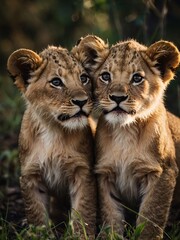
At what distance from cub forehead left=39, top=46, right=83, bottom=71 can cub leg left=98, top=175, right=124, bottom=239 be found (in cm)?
101

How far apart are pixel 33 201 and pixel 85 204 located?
476 millimetres

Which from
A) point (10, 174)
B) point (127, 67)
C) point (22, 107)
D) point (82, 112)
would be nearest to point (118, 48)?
point (127, 67)

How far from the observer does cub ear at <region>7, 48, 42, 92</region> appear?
21.9 ft

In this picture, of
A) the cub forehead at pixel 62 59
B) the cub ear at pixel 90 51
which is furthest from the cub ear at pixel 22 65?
the cub ear at pixel 90 51

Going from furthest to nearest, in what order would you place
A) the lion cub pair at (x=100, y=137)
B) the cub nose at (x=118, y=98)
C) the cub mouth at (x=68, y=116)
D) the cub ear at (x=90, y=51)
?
1. the cub ear at (x=90, y=51)
2. the lion cub pair at (x=100, y=137)
3. the cub mouth at (x=68, y=116)
4. the cub nose at (x=118, y=98)

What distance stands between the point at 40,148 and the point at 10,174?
189 centimetres

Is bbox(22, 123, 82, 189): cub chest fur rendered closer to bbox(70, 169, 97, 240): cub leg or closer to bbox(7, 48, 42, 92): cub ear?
bbox(70, 169, 97, 240): cub leg

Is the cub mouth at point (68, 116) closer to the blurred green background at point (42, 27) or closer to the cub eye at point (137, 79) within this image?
the cub eye at point (137, 79)

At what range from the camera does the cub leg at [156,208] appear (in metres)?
6.62

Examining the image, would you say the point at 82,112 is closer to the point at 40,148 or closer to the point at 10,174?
the point at 40,148

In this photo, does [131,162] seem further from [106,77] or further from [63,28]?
[63,28]

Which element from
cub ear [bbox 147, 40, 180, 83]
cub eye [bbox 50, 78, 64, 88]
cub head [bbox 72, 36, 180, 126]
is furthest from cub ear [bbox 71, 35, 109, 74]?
cub ear [bbox 147, 40, 180, 83]

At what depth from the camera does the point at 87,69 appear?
23.0ft

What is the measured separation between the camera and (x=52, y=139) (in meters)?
6.91
